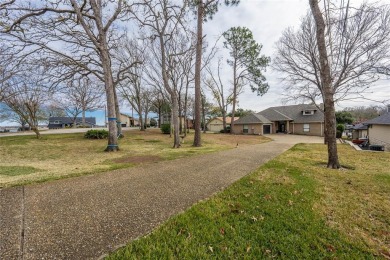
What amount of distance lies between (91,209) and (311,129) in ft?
115

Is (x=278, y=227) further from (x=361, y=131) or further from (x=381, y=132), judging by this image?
(x=361, y=131)

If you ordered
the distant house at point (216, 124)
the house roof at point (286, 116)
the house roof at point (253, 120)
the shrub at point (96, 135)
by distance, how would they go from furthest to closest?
the distant house at point (216, 124) < the house roof at point (253, 120) < the house roof at point (286, 116) < the shrub at point (96, 135)

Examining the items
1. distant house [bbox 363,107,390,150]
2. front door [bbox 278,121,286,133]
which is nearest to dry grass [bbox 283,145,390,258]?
distant house [bbox 363,107,390,150]

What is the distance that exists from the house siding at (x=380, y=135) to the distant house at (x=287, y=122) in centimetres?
1044

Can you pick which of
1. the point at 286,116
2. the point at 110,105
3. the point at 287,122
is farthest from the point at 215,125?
the point at 110,105

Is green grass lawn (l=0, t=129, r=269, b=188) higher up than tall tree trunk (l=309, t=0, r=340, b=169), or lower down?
lower down

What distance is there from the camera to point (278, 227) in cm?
260

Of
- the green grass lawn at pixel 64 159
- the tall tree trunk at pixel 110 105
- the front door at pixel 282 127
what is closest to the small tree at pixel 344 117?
the front door at pixel 282 127

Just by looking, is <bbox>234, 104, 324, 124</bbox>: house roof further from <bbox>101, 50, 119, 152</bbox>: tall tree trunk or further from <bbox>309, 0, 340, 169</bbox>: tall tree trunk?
<bbox>101, 50, 119, 152</bbox>: tall tree trunk

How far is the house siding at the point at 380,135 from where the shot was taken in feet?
52.1

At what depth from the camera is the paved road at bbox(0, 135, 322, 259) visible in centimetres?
212

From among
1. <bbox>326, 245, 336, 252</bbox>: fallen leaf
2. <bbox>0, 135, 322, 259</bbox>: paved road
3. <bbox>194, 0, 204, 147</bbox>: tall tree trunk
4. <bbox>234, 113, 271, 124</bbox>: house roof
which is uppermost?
<bbox>194, 0, 204, 147</bbox>: tall tree trunk

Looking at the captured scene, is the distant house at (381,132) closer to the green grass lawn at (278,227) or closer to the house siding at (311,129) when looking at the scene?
the house siding at (311,129)

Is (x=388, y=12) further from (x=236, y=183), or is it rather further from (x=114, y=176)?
(x=114, y=176)
